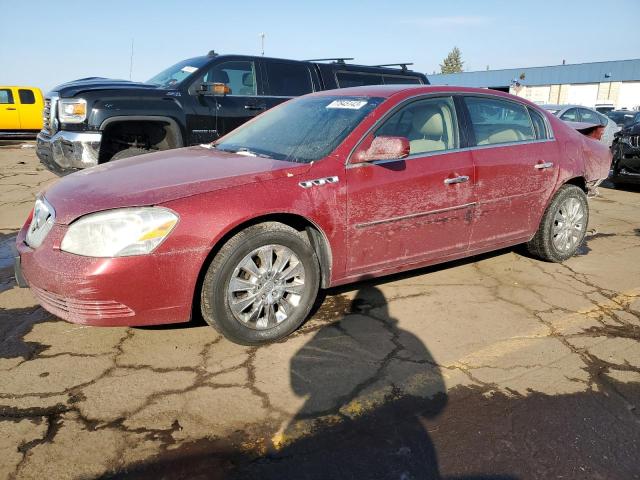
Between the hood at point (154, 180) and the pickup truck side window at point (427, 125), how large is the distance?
921 millimetres

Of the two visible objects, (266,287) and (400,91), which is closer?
(266,287)

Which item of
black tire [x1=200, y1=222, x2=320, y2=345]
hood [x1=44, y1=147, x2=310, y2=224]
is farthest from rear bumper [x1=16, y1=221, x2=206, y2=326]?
hood [x1=44, y1=147, x2=310, y2=224]

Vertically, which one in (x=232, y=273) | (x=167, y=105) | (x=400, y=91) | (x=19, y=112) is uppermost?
(x=400, y=91)

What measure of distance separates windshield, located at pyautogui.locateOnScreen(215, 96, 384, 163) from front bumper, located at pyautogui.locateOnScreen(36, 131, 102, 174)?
2.35 metres

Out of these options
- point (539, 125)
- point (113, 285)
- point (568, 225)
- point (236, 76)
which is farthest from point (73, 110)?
point (568, 225)

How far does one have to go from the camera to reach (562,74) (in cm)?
4809

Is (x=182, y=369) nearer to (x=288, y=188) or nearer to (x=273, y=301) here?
(x=273, y=301)

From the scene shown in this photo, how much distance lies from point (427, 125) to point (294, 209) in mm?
1445

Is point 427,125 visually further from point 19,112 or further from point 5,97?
point 5,97

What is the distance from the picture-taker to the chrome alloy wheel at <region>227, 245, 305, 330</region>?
10.1ft

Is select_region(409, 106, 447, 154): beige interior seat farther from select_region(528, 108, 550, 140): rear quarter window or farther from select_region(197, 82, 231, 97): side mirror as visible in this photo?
select_region(197, 82, 231, 97): side mirror

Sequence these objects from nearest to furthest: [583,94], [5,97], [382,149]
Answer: [382,149]
[5,97]
[583,94]

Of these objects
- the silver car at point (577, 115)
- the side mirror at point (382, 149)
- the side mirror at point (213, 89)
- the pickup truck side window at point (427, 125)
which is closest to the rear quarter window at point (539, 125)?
the pickup truck side window at point (427, 125)

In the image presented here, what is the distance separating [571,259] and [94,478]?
4688mm
